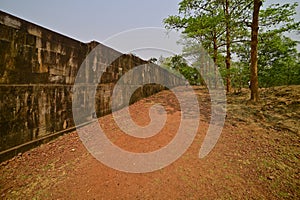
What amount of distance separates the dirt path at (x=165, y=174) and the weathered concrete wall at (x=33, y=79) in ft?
1.23

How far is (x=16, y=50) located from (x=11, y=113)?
0.93 metres

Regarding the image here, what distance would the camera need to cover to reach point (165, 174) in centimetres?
222

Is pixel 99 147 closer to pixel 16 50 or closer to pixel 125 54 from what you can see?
pixel 16 50

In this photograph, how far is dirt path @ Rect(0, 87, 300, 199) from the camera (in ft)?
6.29

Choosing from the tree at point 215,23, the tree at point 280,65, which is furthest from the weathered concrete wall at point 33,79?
the tree at point 280,65

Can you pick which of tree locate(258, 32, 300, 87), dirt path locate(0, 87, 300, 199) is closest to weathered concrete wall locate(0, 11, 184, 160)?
dirt path locate(0, 87, 300, 199)

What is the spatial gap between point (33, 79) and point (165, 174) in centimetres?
255

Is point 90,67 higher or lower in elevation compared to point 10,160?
higher

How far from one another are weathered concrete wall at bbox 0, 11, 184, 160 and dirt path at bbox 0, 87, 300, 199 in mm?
376

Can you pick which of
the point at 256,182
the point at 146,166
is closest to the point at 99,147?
the point at 146,166

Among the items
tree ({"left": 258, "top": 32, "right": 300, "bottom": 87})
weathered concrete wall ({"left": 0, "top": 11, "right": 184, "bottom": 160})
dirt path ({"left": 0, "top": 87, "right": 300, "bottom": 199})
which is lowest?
dirt path ({"left": 0, "top": 87, "right": 300, "bottom": 199})

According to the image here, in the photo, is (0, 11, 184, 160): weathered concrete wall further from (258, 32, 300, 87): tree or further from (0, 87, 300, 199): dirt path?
(258, 32, 300, 87): tree

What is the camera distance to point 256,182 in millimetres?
2113

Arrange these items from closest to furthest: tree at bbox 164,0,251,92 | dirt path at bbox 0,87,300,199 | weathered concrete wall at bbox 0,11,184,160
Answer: dirt path at bbox 0,87,300,199, weathered concrete wall at bbox 0,11,184,160, tree at bbox 164,0,251,92
